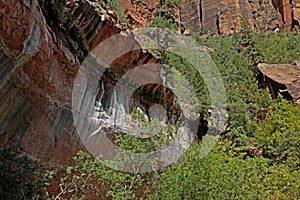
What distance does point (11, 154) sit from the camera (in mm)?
7379

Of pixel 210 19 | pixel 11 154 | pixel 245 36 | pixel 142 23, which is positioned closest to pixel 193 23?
pixel 210 19

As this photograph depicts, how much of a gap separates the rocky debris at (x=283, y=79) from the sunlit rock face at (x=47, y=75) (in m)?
15.4

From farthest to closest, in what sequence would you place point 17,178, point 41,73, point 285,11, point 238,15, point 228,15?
point 285,11 → point 228,15 → point 238,15 → point 41,73 → point 17,178

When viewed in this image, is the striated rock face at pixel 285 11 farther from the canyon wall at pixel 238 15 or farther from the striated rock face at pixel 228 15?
the striated rock face at pixel 228 15

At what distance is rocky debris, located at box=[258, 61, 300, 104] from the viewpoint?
25641 mm

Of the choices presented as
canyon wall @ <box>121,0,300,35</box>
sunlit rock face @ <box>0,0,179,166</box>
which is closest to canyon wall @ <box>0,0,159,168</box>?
sunlit rock face @ <box>0,0,179,166</box>

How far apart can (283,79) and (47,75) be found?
2042cm

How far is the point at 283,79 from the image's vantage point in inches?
1044

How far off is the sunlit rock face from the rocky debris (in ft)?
50.4

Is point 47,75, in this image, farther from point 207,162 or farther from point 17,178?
point 207,162

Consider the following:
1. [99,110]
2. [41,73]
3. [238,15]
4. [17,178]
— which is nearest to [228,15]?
[238,15]

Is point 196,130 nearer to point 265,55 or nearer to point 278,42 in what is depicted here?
point 265,55

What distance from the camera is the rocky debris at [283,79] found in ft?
84.1

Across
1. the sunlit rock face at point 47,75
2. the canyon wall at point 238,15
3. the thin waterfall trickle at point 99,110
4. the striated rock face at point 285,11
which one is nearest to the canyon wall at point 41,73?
the sunlit rock face at point 47,75
